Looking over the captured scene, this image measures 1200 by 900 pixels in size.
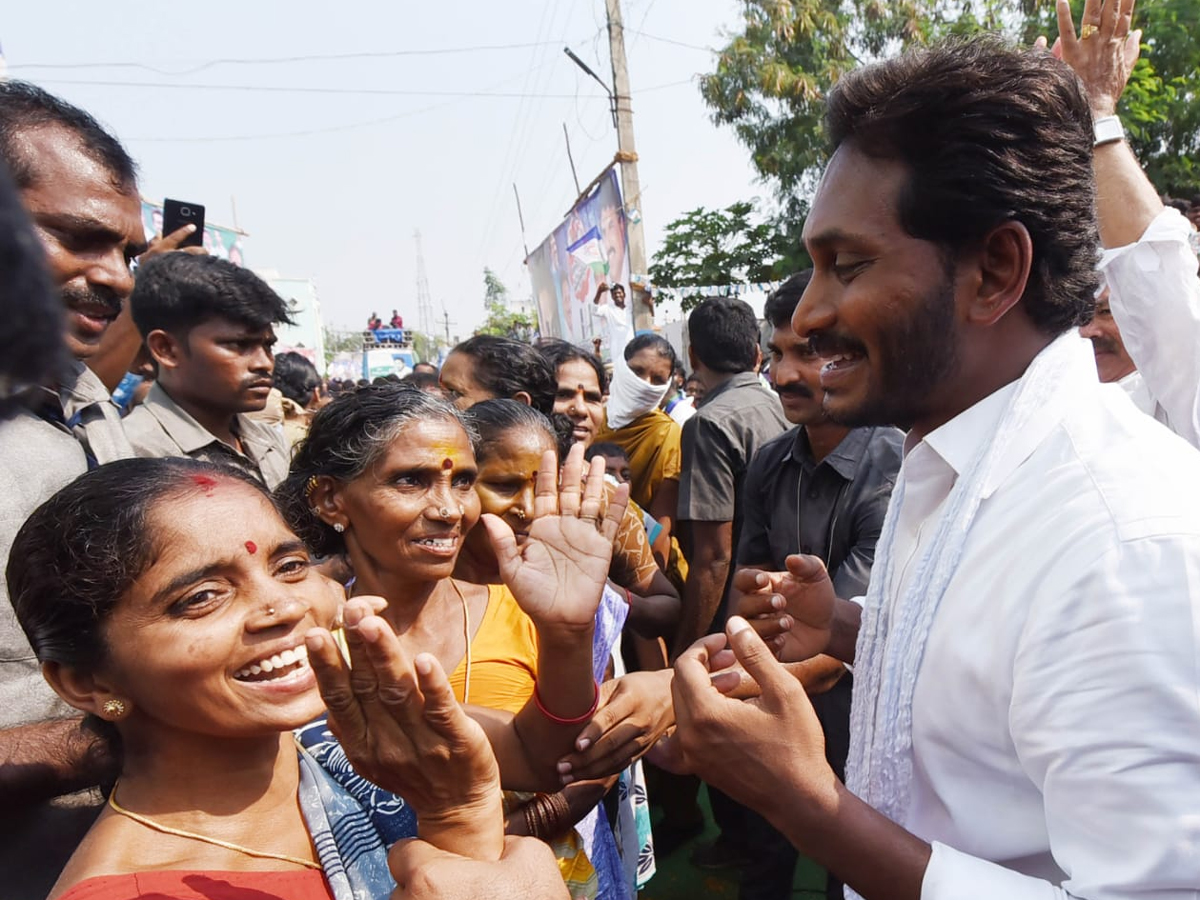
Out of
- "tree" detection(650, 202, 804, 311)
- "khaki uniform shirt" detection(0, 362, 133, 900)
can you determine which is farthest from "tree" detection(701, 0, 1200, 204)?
"khaki uniform shirt" detection(0, 362, 133, 900)

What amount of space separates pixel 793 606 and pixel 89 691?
1326mm

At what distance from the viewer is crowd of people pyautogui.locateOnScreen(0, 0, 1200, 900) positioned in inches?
40.3

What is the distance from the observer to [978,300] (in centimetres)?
132

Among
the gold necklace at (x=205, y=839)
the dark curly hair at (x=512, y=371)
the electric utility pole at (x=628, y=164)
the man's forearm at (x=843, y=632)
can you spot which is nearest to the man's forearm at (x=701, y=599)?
the dark curly hair at (x=512, y=371)

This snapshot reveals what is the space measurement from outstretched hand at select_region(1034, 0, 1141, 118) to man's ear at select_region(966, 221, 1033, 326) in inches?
37.8

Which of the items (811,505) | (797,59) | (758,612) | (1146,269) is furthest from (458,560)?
(797,59)

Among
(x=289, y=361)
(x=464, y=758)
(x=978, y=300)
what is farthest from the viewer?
(x=289, y=361)

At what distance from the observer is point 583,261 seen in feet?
45.1

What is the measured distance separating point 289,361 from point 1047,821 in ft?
24.7

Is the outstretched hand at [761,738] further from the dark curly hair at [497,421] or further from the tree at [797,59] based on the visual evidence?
the tree at [797,59]

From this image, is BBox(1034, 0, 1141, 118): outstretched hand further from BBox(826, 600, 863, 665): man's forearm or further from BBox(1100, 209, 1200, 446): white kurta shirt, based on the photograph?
BBox(826, 600, 863, 665): man's forearm

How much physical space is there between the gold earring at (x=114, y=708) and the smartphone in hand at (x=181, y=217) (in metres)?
2.56

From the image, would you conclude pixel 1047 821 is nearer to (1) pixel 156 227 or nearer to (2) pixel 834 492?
(2) pixel 834 492

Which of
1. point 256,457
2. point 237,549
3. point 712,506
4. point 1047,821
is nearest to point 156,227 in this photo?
point 256,457
